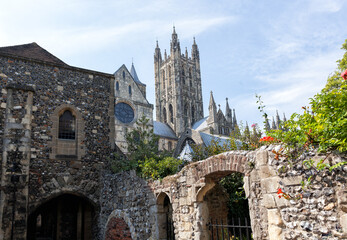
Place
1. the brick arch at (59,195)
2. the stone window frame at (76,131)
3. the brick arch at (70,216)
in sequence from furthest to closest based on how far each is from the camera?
1. the brick arch at (70,216)
2. the stone window frame at (76,131)
3. the brick arch at (59,195)

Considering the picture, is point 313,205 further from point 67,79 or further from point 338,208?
point 67,79

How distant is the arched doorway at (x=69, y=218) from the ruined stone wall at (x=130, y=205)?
0.96 m

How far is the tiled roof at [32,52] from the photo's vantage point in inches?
464

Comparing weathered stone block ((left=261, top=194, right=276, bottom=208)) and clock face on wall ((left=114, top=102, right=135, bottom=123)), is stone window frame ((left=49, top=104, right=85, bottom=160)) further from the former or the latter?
clock face on wall ((left=114, top=102, right=135, bottom=123))

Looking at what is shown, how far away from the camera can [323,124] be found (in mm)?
3971

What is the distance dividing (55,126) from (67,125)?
0.50 meters

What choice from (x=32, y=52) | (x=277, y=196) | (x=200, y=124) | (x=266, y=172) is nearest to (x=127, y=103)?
(x=32, y=52)

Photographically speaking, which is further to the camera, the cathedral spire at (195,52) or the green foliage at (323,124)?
the cathedral spire at (195,52)

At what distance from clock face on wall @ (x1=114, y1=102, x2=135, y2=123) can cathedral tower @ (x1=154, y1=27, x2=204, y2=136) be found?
28.2m

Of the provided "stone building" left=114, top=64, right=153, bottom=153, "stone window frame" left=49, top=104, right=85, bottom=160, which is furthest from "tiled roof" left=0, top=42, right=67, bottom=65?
"stone building" left=114, top=64, right=153, bottom=153

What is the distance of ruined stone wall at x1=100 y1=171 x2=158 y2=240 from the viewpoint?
8.46 meters

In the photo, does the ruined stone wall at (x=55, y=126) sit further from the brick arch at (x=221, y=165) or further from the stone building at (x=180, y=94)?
the stone building at (x=180, y=94)

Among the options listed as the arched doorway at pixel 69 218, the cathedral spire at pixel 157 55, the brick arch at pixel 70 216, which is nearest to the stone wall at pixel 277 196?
the brick arch at pixel 70 216

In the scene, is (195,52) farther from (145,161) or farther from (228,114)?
(145,161)
